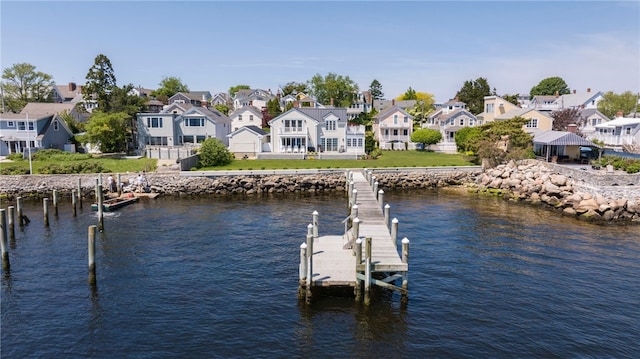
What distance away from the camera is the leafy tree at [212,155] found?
57281mm

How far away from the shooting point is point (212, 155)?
5734 centimetres

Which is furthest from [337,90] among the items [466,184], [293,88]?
[466,184]

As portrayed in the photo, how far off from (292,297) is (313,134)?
48.1 meters

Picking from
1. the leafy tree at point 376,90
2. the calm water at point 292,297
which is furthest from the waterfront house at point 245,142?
the leafy tree at point 376,90

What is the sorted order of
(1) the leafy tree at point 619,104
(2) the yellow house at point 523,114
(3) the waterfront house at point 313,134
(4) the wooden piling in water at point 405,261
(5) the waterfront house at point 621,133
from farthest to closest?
(1) the leafy tree at point 619,104
(2) the yellow house at point 523,114
(3) the waterfront house at point 313,134
(5) the waterfront house at point 621,133
(4) the wooden piling in water at point 405,261

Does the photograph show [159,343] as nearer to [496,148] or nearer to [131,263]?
[131,263]

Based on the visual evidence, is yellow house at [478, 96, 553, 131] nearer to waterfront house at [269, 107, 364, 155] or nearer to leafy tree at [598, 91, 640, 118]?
waterfront house at [269, 107, 364, 155]

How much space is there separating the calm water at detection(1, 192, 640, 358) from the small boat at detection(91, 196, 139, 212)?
3.47 metres

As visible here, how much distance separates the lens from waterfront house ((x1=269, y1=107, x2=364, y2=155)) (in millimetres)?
68438

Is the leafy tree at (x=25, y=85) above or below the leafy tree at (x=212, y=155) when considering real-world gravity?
above

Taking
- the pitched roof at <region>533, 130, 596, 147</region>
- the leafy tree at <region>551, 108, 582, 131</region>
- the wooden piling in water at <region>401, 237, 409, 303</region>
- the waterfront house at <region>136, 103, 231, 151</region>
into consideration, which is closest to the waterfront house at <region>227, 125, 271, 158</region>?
the waterfront house at <region>136, 103, 231, 151</region>

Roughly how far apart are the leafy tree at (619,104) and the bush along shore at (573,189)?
60.9 metres

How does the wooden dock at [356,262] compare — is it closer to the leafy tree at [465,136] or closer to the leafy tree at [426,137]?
the leafy tree at [465,136]

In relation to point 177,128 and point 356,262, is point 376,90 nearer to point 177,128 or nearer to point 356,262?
point 177,128
